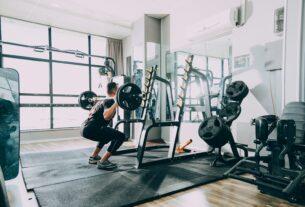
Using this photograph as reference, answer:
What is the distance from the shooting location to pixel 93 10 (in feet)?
17.9

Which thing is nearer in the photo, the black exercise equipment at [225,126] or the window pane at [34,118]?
the black exercise equipment at [225,126]

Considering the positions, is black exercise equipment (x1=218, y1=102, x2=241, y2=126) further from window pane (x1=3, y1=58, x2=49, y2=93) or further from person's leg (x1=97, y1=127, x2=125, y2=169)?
window pane (x1=3, y1=58, x2=49, y2=93)

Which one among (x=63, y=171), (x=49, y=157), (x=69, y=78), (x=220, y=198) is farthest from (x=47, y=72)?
(x=220, y=198)

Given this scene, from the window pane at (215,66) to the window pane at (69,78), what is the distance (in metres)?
4.22

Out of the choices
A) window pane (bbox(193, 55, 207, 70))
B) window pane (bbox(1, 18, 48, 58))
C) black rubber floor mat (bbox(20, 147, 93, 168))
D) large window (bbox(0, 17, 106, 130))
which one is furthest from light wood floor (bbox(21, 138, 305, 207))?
window pane (bbox(1, 18, 48, 58))

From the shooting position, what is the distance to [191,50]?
4961 millimetres

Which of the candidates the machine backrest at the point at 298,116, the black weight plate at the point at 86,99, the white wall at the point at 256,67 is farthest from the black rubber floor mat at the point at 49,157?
the machine backrest at the point at 298,116

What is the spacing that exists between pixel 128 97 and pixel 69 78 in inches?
170

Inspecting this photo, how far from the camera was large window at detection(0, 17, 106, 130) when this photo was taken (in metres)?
5.95

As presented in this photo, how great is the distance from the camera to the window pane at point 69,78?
21.4ft

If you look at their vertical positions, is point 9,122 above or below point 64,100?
below

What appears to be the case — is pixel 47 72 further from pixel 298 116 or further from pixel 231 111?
pixel 298 116

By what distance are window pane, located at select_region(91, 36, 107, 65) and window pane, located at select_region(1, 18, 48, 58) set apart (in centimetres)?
146

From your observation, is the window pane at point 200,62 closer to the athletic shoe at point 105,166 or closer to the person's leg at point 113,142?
the person's leg at point 113,142
